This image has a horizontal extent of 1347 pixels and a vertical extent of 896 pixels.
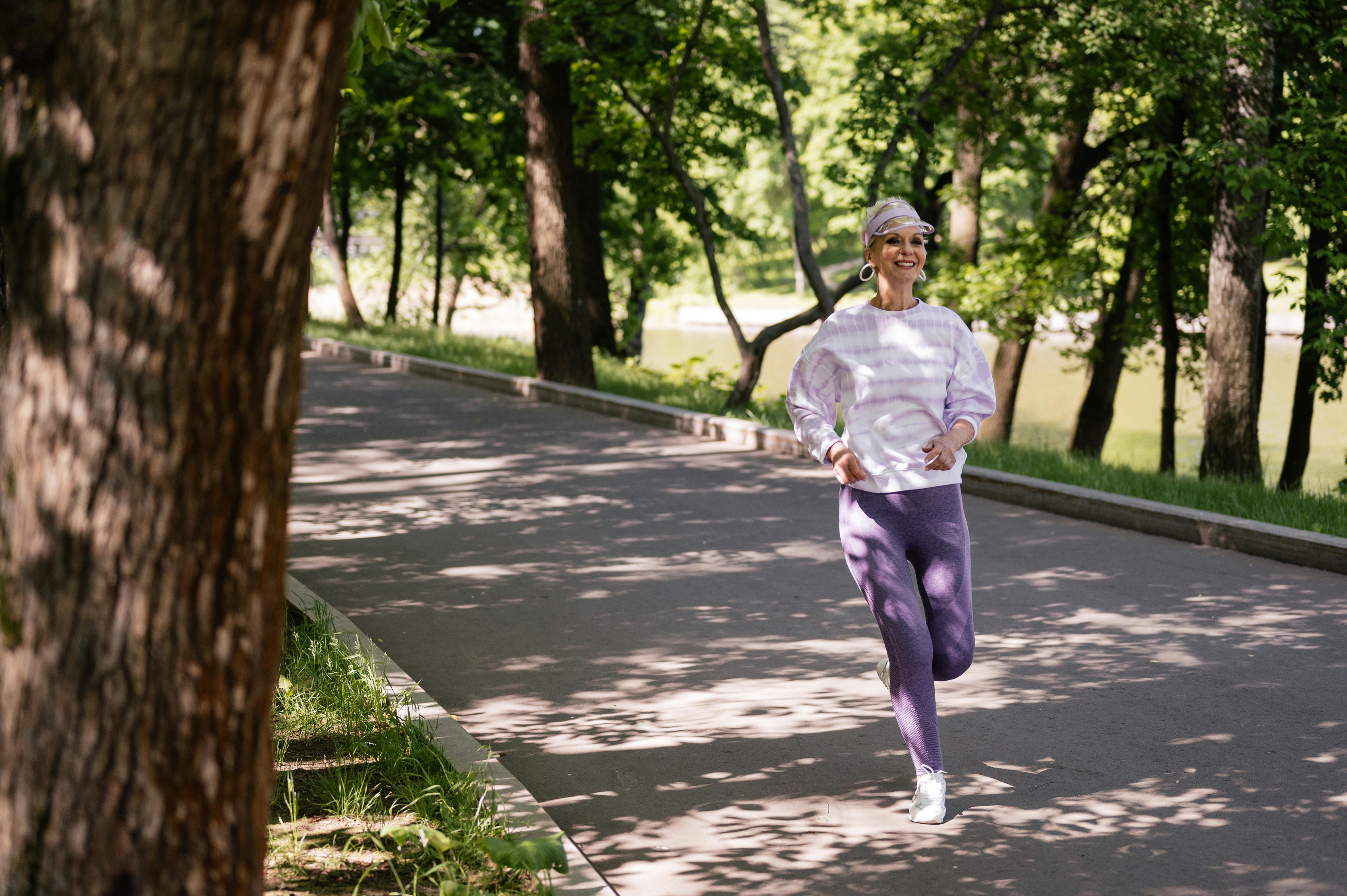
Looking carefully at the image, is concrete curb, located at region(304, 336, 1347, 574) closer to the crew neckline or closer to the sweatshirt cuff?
the sweatshirt cuff

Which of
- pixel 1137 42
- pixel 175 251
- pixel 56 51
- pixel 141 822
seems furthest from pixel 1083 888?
pixel 1137 42

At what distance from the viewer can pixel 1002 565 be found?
26.7 feet

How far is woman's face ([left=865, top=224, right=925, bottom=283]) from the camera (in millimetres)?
4426

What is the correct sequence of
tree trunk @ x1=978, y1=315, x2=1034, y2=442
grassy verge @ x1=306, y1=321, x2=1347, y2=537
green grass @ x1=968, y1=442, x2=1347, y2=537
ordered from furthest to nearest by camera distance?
tree trunk @ x1=978, y1=315, x2=1034, y2=442, grassy verge @ x1=306, y1=321, x2=1347, y2=537, green grass @ x1=968, y1=442, x2=1347, y2=537

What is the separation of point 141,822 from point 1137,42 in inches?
567

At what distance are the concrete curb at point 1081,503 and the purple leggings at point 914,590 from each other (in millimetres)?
4501

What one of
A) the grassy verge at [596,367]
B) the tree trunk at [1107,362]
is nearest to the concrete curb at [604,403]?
the grassy verge at [596,367]

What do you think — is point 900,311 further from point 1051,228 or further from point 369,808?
point 1051,228

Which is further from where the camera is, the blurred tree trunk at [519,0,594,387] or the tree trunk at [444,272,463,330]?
the tree trunk at [444,272,463,330]

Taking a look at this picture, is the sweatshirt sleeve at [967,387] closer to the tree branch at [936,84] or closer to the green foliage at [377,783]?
the green foliage at [377,783]

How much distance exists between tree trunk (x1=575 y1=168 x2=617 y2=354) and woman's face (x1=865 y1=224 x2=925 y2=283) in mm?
19006

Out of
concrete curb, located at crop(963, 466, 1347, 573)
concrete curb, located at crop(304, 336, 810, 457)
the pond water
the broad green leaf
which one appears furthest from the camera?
the pond water

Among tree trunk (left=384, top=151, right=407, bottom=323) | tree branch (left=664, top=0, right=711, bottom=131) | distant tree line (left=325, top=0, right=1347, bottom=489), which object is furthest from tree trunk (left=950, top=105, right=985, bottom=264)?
tree trunk (left=384, top=151, right=407, bottom=323)

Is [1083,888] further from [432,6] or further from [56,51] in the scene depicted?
[432,6]
